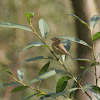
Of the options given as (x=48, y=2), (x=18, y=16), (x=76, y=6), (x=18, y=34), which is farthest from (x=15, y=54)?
(x=76, y=6)

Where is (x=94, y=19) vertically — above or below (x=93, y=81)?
above

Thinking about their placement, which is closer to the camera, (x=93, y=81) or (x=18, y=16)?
(x=93, y=81)

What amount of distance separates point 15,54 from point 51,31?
35.9 inches

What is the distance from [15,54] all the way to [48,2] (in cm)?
142

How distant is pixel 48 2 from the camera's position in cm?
475

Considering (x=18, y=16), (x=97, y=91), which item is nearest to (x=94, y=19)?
(x=97, y=91)

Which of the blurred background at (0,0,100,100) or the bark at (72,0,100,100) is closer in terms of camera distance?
the bark at (72,0,100,100)

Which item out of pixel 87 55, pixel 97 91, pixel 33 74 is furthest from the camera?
pixel 33 74

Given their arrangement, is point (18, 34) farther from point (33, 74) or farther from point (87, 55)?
point (87, 55)

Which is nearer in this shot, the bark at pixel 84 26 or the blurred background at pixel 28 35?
the bark at pixel 84 26

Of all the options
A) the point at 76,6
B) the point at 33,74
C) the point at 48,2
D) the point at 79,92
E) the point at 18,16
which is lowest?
the point at 33,74

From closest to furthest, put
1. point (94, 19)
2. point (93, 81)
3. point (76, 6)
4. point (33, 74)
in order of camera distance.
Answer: point (94, 19) → point (93, 81) → point (76, 6) → point (33, 74)

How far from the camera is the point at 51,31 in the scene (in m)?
4.51

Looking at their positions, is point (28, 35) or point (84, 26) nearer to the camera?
point (84, 26)
